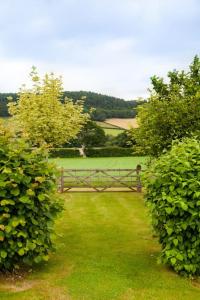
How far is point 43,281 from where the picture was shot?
849cm

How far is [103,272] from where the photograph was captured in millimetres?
8984

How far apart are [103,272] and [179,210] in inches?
91.8

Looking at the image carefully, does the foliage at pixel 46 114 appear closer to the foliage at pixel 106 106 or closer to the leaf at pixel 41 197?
the leaf at pixel 41 197

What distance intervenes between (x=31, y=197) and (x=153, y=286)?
329 centimetres

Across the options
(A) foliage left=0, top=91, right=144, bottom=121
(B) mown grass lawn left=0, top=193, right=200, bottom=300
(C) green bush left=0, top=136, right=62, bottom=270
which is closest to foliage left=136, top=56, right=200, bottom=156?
(B) mown grass lawn left=0, top=193, right=200, bottom=300

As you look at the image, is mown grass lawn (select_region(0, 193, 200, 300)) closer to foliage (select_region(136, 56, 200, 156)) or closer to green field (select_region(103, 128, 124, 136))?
foliage (select_region(136, 56, 200, 156))

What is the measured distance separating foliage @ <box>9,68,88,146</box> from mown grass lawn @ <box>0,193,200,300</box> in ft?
37.4

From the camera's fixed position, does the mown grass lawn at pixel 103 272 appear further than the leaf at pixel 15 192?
No

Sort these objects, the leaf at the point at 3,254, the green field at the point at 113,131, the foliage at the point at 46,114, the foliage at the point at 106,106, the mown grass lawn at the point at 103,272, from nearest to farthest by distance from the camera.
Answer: the mown grass lawn at the point at 103,272
the leaf at the point at 3,254
the foliage at the point at 46,114
the green field at the point at 113,131
the foliage at the point at 106,106

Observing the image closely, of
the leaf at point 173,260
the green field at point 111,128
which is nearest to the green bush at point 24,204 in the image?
the leaf at point 173,260

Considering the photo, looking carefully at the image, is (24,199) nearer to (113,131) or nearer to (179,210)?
(179,210)

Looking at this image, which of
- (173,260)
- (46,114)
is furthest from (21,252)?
(46,114)

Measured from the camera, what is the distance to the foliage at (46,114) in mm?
24859

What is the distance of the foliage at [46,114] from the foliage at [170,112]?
6.28 meters
